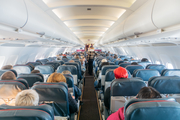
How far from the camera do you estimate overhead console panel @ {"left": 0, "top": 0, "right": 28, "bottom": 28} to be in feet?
5.93

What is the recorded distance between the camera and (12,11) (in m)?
2.00

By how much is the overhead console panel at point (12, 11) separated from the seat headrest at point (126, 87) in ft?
7.11

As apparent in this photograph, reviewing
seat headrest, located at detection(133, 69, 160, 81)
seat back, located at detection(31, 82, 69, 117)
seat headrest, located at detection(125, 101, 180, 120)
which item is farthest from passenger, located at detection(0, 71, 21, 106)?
seat headrest, located at detection(133, 69, 160, 81)

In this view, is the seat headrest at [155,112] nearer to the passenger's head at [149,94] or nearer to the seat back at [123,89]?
the passenger's head at [149,94]

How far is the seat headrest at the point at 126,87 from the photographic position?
92.7 inches

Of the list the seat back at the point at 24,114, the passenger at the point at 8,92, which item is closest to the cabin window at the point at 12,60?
the passenger at the point at 8,92

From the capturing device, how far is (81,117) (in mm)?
4035

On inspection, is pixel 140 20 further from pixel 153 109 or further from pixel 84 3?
pixel 153 109

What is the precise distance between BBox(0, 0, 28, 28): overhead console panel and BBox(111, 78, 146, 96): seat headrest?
7.11 ft

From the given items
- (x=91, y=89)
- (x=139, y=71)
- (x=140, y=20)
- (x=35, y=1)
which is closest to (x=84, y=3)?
(x=35, y=1)

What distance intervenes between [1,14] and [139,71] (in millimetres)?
3478

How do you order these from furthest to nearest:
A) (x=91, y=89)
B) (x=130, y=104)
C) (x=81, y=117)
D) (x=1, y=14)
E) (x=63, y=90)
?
(x=91, y=89), (x=81, y=117), (x=63, y=90), (x=1, y=14), (x=130, y=104)

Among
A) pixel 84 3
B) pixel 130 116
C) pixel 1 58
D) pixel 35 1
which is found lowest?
pixel 130 116

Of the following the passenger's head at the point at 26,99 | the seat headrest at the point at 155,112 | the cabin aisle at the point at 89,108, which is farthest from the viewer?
the cabin aisle at the point at 89,108
